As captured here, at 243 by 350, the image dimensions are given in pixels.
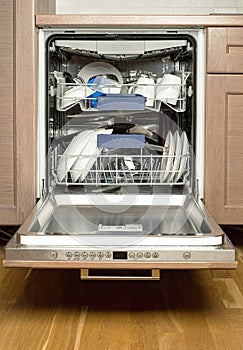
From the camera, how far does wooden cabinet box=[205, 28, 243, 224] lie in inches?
91.5

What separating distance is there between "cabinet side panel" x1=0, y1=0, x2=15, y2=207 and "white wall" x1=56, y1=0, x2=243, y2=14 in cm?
90

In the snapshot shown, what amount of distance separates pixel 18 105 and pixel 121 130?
0.40 meters

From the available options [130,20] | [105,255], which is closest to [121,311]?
[105,255]

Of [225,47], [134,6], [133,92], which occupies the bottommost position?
[133,92]

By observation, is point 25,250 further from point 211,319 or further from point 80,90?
point 80,90

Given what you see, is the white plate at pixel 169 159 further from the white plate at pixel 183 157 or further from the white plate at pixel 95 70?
the white plate at pixel 95 70

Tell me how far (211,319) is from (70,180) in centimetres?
89

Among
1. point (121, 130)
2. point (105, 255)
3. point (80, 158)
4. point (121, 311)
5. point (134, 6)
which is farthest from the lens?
point (134, 6)

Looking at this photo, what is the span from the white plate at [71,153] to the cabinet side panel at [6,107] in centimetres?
18

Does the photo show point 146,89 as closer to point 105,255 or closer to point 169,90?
point 169,90

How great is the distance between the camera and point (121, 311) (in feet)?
5.96

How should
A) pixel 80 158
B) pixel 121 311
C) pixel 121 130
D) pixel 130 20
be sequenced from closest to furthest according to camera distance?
pixel 121 311 → pixel 130 20 → pixel 80 158 → pixel 121 130

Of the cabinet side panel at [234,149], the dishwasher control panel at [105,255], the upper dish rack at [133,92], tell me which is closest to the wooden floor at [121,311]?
the dishwasher control panel at [105,255]

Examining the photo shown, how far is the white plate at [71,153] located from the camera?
2.40 meters
